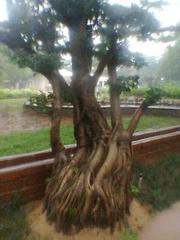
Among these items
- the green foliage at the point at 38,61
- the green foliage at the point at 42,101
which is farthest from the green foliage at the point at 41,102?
the green foliage at the point at 38,61

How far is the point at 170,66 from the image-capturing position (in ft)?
122

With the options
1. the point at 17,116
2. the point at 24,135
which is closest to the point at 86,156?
the point at 24,135

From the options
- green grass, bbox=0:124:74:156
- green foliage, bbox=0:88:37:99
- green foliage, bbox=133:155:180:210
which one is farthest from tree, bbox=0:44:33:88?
green foliage, bbox=133:155:180:210

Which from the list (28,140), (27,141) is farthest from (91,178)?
(28,140)

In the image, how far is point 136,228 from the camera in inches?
192

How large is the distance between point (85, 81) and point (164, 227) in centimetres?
255

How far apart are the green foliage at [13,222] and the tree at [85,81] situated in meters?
0.39

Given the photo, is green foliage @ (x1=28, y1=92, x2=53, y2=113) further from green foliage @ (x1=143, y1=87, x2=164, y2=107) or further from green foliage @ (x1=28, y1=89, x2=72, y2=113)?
green foliage @ (x1=143, y1=87, x2=164, y2=107)

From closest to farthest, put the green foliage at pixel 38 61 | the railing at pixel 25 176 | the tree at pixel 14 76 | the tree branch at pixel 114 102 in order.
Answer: the green foliage at pixel 38 61, the railing at pixel 25 176, the tree branch at pixel 114 102, the tree at pixel 14 76

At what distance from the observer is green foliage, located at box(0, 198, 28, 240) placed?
435 cm

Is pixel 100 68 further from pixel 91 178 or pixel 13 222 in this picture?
pixel 13 222

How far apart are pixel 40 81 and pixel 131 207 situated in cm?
3151

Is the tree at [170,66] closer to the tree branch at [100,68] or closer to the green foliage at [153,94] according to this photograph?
the green foliage at [153,94]

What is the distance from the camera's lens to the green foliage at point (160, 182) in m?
5.75
